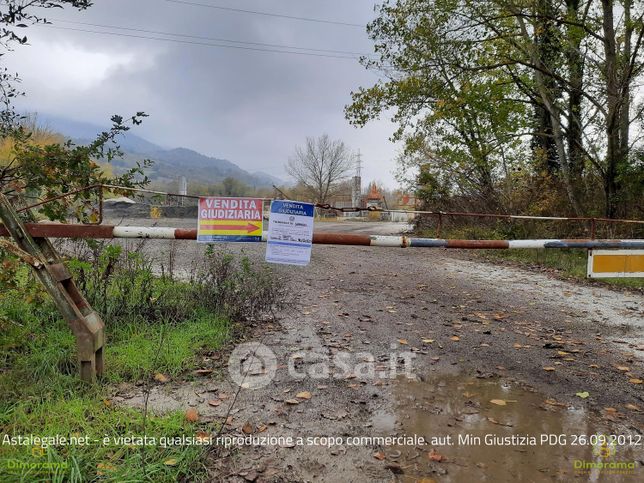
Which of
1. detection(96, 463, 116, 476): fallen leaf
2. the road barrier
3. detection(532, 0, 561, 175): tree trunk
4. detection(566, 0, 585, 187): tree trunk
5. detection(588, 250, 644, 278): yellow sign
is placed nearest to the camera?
detection(96, 463, 116, 476): fallen leaf

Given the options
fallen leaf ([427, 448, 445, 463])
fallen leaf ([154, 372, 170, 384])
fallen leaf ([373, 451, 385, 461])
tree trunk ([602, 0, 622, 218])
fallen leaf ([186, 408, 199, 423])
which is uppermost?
tree trunk ([602, 0, 622, 218])

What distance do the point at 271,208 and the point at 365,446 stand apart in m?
1.90

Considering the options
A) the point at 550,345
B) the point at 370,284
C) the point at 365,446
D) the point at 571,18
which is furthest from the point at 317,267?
the point at 571,18

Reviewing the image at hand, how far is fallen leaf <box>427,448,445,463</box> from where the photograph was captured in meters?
2.57

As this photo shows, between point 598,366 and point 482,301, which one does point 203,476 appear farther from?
point 482,301

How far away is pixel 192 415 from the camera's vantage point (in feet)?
9.53

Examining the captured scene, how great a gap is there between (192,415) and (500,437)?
6.73 feet

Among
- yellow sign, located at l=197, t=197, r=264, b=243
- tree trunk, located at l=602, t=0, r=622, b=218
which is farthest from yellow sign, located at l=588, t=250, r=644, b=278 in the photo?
tree trunk, located at l=602, t=0, r=622, b=218

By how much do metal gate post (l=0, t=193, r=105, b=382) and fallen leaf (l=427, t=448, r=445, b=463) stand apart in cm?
250

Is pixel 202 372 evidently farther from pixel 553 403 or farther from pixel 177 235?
pixel 553 403

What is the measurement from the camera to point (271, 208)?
3.54 m

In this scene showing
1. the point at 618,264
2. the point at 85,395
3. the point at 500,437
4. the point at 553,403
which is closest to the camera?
the point at 500,437

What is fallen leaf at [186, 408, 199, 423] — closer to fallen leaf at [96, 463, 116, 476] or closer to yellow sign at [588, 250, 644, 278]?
fallen leaf at [96, 463, 116, 476]

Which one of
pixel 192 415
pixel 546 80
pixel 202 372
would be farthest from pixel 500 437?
pixel 546 80
